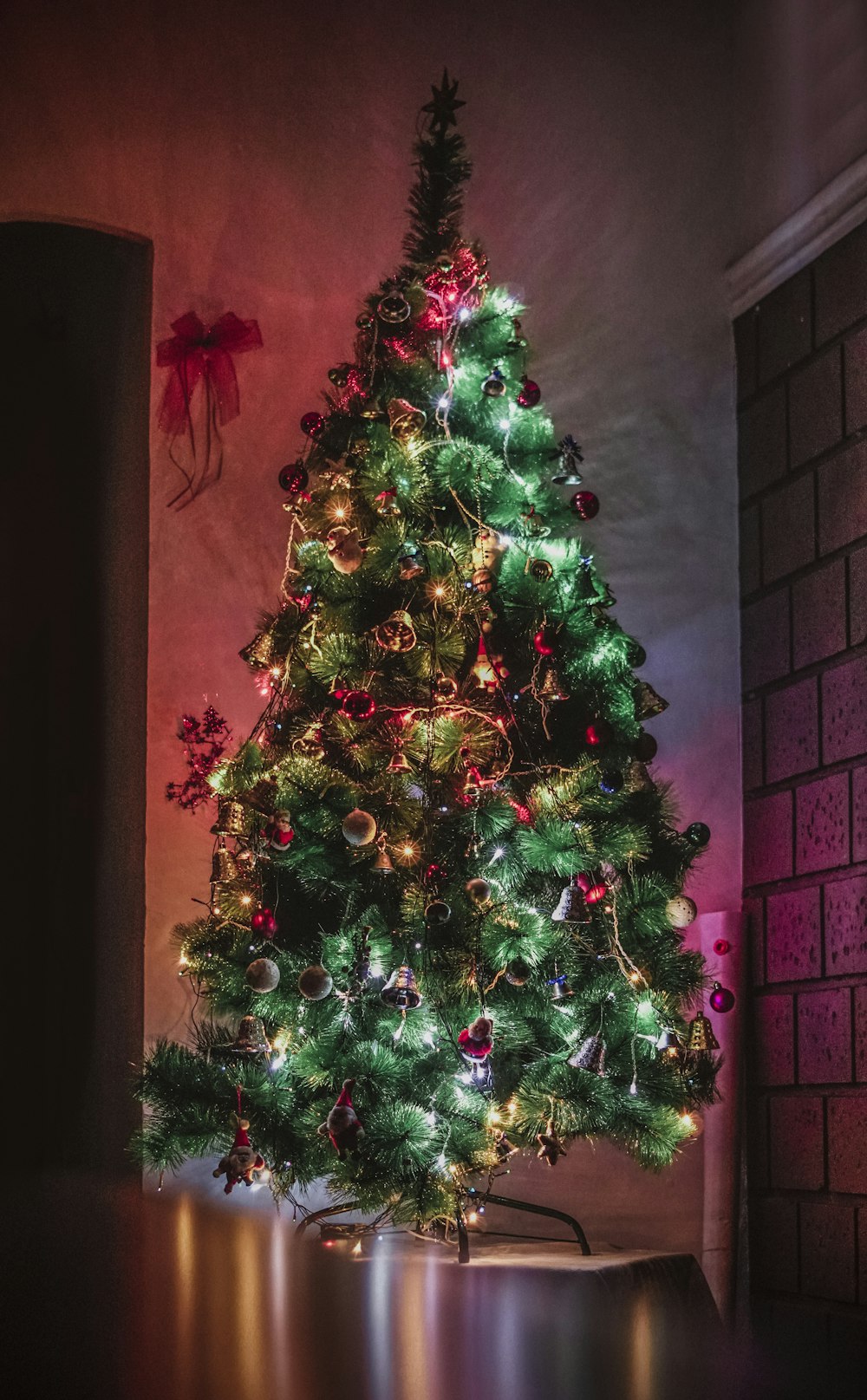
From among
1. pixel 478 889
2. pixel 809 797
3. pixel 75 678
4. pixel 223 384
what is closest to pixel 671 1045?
pixel 478 889

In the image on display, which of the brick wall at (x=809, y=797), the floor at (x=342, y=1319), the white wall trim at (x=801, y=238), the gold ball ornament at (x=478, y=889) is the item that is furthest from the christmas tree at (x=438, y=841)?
the white wall trim at (x=801, y=238)

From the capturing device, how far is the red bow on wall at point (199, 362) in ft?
7.74

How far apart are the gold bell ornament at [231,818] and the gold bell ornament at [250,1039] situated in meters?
0.25

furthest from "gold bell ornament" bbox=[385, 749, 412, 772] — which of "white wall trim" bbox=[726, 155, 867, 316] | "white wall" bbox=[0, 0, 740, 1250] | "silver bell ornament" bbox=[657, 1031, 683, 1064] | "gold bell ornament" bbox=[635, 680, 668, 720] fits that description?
"white wall trim" bbox=[726, 155, 867, 316]

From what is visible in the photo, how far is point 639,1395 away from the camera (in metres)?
0.83

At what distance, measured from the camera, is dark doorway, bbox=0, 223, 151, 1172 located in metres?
2.29

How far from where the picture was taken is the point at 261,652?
1.89 meters

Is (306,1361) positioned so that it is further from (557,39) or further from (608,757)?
(557,39)

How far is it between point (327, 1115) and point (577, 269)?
5.33ft

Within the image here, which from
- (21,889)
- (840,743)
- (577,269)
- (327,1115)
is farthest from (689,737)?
(21,889)

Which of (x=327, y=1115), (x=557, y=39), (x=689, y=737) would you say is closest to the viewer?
(x=327, y=1115)

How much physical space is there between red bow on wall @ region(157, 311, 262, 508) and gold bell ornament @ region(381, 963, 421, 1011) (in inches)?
44.6

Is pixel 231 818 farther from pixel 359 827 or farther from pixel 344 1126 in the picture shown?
pixel 344 1126

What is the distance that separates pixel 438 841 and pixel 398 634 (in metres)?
0.27
